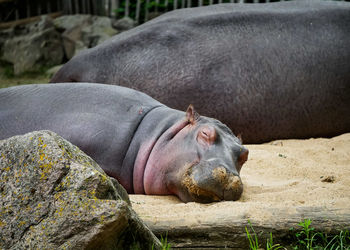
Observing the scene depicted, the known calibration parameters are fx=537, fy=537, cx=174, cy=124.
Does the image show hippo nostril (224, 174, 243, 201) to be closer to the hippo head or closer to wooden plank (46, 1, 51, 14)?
the hippo head

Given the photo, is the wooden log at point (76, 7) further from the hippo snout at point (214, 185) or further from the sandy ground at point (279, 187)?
the hippo snout at point (214, 185)

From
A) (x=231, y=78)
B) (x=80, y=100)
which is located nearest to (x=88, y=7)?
(x=231, y=78)

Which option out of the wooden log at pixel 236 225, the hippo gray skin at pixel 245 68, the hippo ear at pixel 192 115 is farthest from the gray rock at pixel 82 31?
the wooden log at pixel 236 225

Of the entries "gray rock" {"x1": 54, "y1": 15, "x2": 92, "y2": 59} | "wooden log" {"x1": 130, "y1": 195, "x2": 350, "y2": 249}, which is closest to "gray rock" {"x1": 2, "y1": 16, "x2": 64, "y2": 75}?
"gray rock" {"x1": 54, "y1": 15, "x2": 92, "y2": 59}

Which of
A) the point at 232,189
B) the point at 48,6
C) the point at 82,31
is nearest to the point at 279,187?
the point at 232,189

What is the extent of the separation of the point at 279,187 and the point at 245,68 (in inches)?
80.3

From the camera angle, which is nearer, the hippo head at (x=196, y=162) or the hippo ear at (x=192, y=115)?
the hippo head at (x=196, y=162)

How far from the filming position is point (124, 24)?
32.4 feet

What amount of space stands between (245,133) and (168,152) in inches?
74.8

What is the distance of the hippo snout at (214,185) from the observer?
300cm

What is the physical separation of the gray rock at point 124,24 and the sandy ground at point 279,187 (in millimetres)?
5363

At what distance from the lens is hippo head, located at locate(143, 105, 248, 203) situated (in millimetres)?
3020

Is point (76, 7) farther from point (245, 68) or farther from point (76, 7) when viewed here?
point (245, 68)

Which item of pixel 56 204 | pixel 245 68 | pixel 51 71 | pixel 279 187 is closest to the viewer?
pixel 56 204
